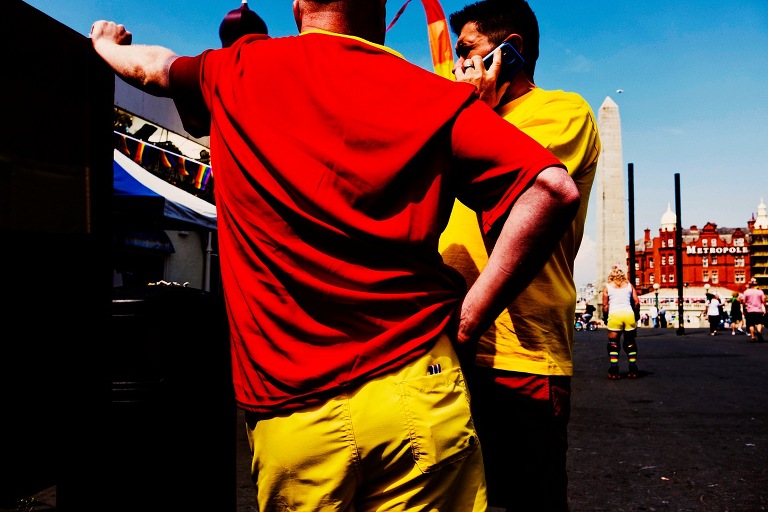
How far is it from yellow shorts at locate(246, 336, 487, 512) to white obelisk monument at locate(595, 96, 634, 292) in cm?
3400

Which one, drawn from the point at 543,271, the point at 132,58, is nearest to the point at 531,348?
the point at 543,271

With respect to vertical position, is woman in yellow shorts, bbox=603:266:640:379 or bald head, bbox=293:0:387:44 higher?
bald head, bbox=293:0:387:44

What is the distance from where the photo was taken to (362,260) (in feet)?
3.89

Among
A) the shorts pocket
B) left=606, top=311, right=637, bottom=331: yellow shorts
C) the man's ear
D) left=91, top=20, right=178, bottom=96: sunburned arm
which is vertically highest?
the man's ear

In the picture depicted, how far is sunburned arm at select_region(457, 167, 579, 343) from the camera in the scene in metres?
1.20

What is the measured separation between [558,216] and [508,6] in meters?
1.06

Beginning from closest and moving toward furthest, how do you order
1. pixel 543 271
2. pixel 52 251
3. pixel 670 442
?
pixel 52 251 → pixel 543 271 → pixel 670 442

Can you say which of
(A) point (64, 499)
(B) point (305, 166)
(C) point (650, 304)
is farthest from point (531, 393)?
(C) point (650, 304)

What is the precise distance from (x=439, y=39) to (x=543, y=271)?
803mm

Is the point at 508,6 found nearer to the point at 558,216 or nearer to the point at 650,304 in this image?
the point at 558,216

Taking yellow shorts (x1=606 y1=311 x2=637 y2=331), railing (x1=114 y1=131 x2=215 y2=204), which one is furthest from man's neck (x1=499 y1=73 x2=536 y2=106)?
yellow shorts (x1=606 y1=311 x2=637 y2=331)

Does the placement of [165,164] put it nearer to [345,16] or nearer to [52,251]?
[52,251]

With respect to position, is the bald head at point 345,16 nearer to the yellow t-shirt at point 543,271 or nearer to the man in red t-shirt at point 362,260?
the man in red t-shirt at point 362,260

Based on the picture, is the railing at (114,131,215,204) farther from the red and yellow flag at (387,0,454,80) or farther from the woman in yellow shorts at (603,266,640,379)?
the red and yellow flag at (387,0,454,80)
